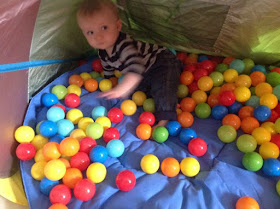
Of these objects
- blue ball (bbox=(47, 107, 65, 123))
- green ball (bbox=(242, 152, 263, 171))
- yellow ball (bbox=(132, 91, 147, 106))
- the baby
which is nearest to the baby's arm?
the baby

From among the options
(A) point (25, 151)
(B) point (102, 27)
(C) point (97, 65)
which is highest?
(B) point (102, 27)

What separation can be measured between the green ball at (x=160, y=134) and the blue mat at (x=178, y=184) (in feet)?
0.09

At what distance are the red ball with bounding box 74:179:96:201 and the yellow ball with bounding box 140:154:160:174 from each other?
0.19 metres

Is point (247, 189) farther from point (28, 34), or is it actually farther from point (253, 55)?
point (28, 34)

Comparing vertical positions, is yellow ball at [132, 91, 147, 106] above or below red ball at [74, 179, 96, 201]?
below

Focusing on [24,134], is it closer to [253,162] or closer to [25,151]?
[25,151]

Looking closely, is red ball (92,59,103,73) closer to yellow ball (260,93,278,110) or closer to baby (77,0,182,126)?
baby (77,0,182,126)

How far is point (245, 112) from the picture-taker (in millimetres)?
1217

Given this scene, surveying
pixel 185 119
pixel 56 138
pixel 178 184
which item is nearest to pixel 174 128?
pixel 185 119

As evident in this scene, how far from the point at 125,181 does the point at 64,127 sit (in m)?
0.40

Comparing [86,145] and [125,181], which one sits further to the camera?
[86,145]

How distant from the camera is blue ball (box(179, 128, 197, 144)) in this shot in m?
1.13

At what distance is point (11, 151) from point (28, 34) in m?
0.48

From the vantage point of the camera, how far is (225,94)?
1.26 metres
